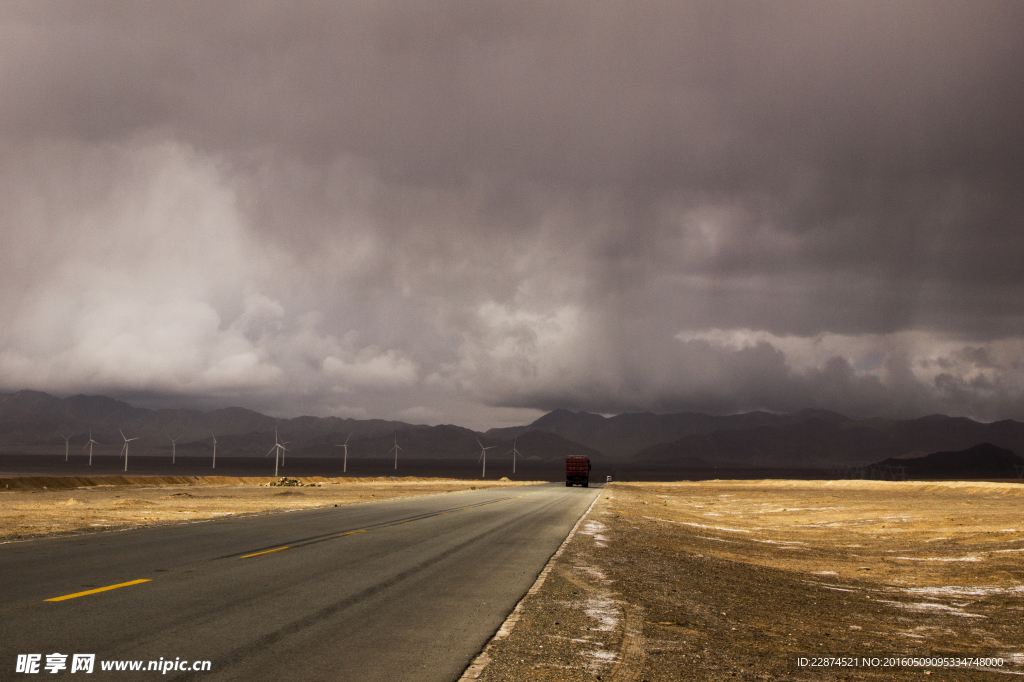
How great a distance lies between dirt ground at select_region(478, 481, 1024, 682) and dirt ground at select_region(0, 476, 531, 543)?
18896 millimetres

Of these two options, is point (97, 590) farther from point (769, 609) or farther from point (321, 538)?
point (769, 609)

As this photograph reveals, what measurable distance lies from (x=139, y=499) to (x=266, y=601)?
50174 mm

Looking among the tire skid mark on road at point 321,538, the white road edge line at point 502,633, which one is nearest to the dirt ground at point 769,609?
the white road edge line at point 502,633

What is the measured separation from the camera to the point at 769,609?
48.9 feet

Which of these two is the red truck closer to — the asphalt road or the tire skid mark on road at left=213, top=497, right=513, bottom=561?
the tire skid mark on road at left=213, top=497, right=513, bottom=561

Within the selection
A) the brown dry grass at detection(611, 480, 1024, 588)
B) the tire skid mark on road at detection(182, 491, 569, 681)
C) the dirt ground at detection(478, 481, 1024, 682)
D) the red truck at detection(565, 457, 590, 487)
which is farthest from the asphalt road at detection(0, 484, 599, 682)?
the red truck at detection(565, 457, 590, 487)

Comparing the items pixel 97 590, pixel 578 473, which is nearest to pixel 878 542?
pixel 97 590

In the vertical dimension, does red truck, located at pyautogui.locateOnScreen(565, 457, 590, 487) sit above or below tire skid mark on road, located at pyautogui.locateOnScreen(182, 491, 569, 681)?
below

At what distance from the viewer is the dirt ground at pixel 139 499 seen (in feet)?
98.8

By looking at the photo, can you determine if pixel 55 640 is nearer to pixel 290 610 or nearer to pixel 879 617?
pixel 290 610

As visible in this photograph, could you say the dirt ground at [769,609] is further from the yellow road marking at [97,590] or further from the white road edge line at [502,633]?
the yellow road marking at [97,590]

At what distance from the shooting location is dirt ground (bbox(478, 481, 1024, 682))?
32.1ft

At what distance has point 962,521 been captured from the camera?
38.2 meters

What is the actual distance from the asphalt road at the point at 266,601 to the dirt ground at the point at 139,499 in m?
8.28
